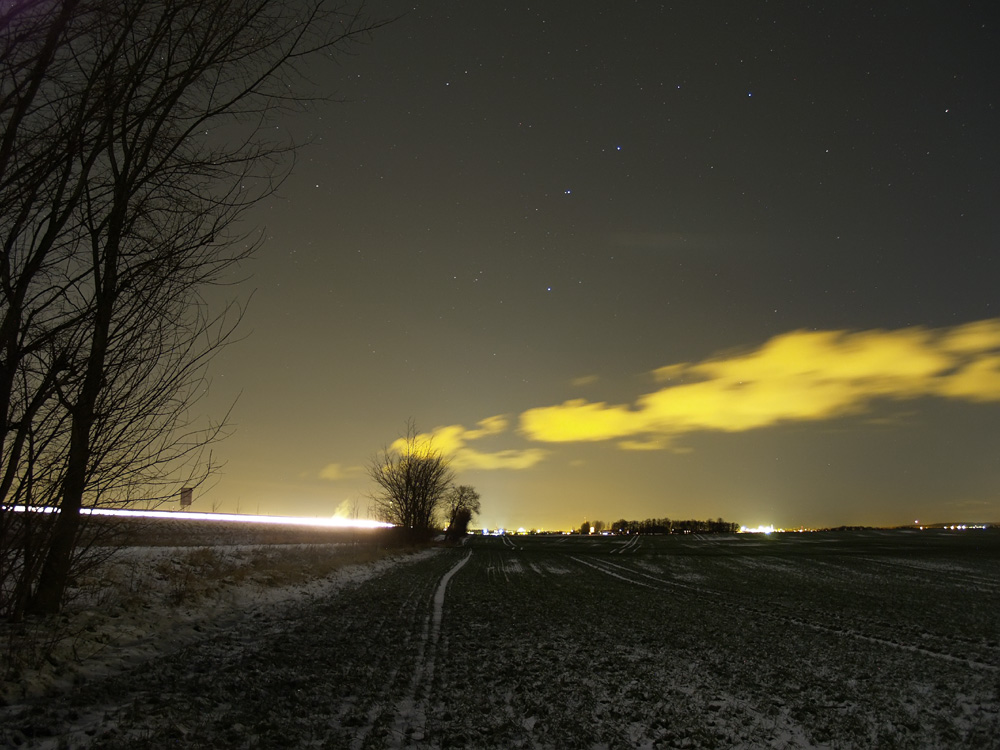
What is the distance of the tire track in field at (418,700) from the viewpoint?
5965 mm

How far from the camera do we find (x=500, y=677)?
336 inches

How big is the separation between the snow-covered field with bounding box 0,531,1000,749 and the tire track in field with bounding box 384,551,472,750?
0.04 metres

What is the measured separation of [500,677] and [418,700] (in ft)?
5.66

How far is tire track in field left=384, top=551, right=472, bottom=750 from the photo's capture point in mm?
5965

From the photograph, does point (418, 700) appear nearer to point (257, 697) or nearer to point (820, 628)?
point (257, 697)

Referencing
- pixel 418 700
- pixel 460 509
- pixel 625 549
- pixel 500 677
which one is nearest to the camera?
pixel 418 700

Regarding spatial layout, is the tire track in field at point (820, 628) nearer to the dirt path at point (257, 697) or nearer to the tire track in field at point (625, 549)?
the dirt path at point (257, 697)

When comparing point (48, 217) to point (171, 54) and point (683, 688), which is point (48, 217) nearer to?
point (171, 54)

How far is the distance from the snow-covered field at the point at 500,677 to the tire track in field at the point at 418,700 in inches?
1.4

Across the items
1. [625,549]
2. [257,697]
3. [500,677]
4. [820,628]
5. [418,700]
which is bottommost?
[625,549]

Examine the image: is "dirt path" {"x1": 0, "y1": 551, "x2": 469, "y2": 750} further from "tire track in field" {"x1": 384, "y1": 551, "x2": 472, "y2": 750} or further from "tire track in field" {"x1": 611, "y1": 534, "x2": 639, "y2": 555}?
"tire track in field" {"x1": 611, "y1": 534, "x2": 639, "y2": 555}

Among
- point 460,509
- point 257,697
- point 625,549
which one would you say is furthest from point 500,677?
point 460,509

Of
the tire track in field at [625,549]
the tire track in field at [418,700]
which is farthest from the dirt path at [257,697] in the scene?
the tire track in field at [625,549]

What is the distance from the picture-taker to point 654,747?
242 inches
